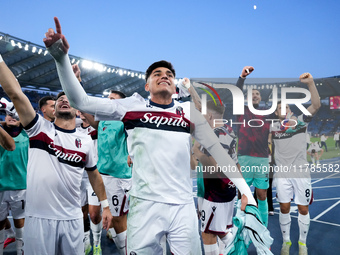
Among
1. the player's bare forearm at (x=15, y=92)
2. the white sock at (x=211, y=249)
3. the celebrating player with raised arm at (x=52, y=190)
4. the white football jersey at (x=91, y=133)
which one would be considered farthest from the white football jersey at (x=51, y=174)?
the white football jersey at (x=91, y=133)

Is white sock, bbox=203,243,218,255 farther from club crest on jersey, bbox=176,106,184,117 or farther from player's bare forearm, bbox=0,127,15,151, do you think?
player's bare forearm, bbox=0,127,15,151

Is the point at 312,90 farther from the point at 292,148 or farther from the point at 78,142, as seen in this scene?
the point at 78,142

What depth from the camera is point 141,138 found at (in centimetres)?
215

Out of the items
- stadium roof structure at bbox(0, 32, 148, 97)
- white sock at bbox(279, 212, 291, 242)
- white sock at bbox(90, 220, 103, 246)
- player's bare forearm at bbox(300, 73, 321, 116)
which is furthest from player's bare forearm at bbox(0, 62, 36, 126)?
stadium roof structure at bbox(0, 32, 148, 97)

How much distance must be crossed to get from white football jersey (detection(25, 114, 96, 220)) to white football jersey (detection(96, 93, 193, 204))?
0.77 metres

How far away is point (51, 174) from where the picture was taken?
251 centimetres

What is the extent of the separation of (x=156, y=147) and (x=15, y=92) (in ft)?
4.07

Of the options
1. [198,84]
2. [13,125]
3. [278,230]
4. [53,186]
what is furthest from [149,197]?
[278,230]

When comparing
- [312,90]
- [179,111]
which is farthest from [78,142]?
[312,90]

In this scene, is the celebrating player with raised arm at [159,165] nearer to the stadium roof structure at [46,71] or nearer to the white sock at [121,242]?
the white sock at [121,242]

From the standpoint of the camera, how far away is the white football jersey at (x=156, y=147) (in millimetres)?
2078

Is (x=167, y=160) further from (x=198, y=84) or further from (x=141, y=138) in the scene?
(x=198, y=84)

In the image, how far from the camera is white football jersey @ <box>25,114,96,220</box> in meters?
2.48

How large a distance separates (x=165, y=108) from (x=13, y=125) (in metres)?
3.01
